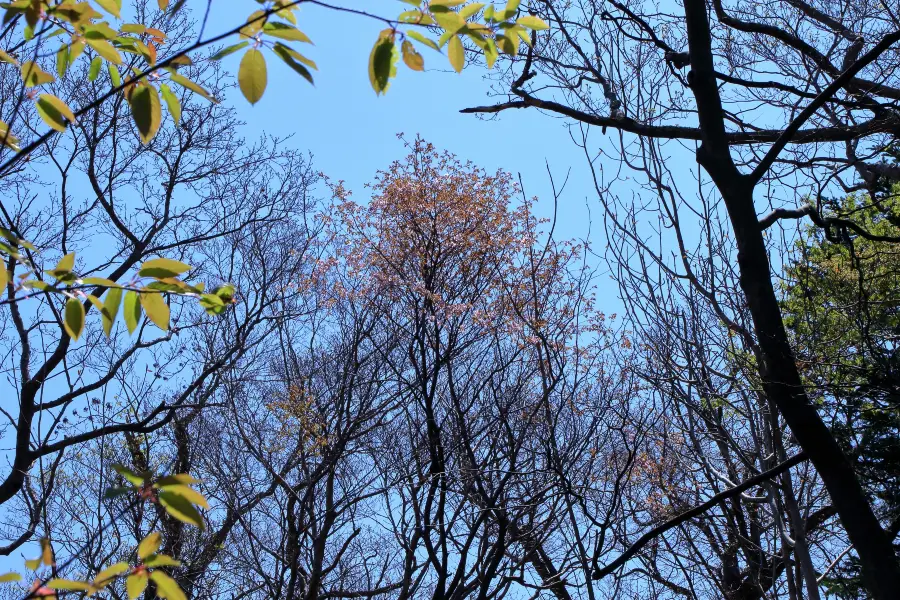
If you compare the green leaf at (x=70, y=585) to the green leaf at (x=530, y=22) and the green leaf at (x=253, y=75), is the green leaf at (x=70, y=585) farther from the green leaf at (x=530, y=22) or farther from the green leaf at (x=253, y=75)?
the green leaf at (x=530, y=22)

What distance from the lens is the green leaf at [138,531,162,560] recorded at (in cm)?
107

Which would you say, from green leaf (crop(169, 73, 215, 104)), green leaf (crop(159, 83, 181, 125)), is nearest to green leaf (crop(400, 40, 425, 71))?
green leaf (crop(169, 73, 215, 104))

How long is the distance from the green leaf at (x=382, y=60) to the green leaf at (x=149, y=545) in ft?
2.64

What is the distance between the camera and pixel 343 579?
914 cm

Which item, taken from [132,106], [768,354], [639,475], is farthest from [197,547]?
[132,106]

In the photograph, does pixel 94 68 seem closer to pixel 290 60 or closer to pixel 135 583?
pixel 290 60

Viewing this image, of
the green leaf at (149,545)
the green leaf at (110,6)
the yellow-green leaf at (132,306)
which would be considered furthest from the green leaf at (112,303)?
the green leaf at (110,6)

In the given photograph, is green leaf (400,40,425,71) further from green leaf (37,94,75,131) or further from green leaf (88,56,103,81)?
green leaf (88,56,103,81)

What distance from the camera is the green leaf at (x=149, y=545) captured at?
1.07 metres

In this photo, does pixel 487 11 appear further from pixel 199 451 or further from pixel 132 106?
pixel 199 451

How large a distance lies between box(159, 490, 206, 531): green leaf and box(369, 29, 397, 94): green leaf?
0.74m

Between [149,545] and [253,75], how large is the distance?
760 millimetres

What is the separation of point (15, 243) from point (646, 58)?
505cm

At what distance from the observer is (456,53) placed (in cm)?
141
